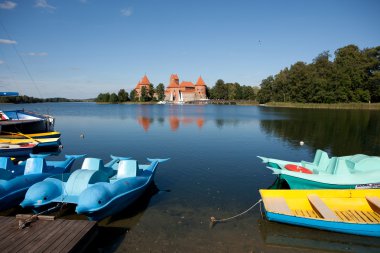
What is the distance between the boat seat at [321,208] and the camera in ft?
30.7

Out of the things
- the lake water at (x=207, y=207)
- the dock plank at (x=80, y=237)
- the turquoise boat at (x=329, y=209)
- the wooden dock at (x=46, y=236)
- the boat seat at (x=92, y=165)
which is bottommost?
the lake water at (x=207, y=207)

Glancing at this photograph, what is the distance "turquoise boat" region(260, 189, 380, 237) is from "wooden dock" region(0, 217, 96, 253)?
21.3ft

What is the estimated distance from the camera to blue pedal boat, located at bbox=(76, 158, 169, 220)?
9.24 metres

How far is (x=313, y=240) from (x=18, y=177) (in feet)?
41.2

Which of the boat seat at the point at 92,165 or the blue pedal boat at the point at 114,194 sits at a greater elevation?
the boat seat at the point at 92,165

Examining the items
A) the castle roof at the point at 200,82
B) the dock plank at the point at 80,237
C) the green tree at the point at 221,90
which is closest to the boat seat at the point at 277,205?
the dock plank at the point at 80,237

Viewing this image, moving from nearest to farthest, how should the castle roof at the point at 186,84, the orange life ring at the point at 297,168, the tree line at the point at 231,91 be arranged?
the orange life ring at the point at 297,168
the tree line at the point at 231,91
the castle roof at the point at 186,84

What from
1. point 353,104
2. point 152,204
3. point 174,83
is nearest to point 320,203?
point 152,204

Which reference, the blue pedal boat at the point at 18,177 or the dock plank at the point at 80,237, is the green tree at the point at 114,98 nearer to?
the blue pedal boat at the point at 18,177

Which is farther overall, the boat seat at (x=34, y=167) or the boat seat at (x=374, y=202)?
the boat seat at (x=34, y=167)

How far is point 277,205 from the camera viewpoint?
9984 millimetres

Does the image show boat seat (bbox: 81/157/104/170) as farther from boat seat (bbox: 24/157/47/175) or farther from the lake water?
the lake water

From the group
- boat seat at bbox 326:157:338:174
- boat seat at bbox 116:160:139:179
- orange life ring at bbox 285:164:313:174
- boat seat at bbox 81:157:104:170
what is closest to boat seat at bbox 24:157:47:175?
boat seat at bbox 81:157:104:170

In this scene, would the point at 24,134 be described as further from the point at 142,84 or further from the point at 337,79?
the point at 142,84
